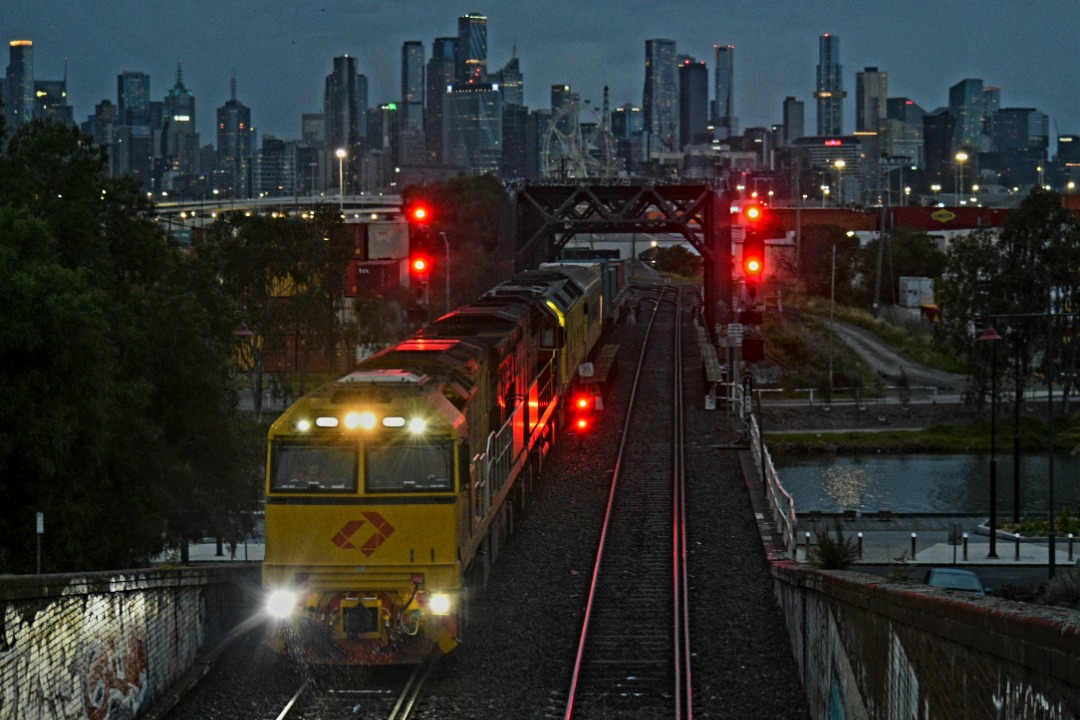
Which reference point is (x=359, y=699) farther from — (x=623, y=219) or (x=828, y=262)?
(x=828, y=262)

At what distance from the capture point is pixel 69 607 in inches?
549

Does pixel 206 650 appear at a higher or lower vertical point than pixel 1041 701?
lower

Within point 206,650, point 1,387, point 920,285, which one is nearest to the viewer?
point 206,650

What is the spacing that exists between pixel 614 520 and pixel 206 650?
30.8 ft

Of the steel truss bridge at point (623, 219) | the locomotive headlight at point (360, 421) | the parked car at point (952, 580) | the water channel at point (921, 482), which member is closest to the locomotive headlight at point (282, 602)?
the locomotive headlight at point (360, 421)

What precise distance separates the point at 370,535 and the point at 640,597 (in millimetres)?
5615

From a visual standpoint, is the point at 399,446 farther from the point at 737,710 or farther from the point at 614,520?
the point at 614,520

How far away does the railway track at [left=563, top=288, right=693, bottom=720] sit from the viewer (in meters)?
16.2

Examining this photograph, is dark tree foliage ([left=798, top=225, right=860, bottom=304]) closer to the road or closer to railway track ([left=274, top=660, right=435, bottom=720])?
the road

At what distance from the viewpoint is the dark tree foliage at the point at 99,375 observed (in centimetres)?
2180

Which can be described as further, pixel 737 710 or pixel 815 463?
pixel 815 463

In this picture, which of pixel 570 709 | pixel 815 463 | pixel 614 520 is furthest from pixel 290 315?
pixel 570 709

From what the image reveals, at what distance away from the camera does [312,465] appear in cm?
1631

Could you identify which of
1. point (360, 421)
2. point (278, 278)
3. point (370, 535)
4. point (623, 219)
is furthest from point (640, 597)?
point (623, 219)
